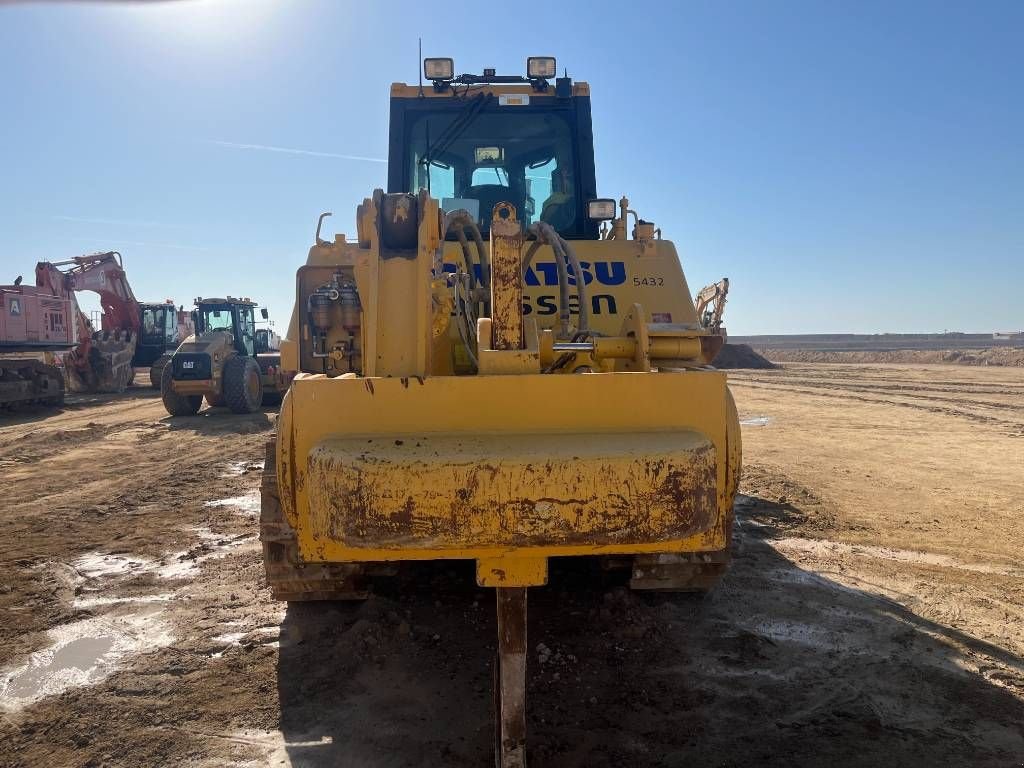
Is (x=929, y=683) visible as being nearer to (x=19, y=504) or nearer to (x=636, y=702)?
(x=636, y=702)

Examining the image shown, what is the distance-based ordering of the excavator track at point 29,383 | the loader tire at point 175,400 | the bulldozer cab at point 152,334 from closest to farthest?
1. the loader tire at point 175,400
2. the excavator track at point 29,383
3. the bulldozer cab at point 152,334

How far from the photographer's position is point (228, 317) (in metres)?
15.8

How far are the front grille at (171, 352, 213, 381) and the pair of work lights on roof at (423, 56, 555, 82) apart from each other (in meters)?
9.78

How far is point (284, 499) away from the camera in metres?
2.24

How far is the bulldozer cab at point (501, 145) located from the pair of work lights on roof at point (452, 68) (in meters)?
0.08

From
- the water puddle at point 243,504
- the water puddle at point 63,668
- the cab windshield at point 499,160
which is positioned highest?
the cab windshield at point 499,160

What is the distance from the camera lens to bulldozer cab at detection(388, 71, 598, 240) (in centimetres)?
510

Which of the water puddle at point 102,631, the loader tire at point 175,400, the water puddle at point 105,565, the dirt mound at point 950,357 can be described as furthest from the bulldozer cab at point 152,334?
the dirt mound at point 950,357

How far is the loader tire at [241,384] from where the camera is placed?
13.4m

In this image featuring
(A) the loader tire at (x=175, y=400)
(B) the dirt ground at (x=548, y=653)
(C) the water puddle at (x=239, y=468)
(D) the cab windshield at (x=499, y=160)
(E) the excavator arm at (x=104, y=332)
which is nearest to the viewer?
(B) the dirt ground at (x=548, y=653)

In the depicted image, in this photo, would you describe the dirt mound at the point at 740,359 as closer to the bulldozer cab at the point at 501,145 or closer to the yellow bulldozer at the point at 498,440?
the bulldozer cab at the point at 501,145

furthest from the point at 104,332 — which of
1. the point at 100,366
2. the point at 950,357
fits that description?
the point at 950,357

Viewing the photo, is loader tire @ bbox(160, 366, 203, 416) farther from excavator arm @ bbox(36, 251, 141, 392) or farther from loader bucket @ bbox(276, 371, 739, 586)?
loader bucket @ bbox(276, 371, 739, 586)

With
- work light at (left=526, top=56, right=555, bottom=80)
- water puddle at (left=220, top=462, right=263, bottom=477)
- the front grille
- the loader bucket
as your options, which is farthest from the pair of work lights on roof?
the front grille
